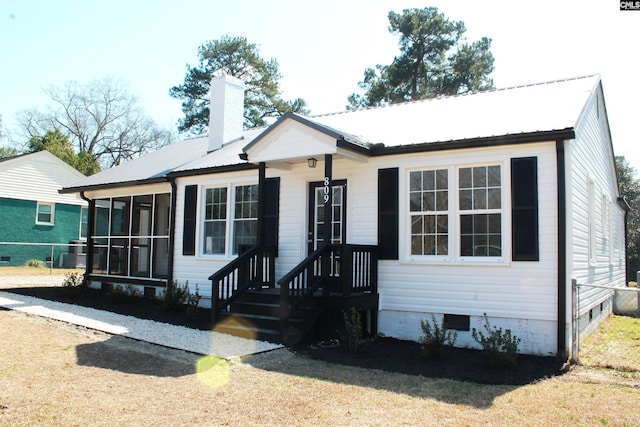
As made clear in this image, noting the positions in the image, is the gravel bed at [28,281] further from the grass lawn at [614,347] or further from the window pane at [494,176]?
the grass lawn at [614,347]

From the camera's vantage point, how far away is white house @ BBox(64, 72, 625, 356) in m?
7.45

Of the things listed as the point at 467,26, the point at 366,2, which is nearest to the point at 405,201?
the point at 366,2

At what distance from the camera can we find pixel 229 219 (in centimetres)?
1100

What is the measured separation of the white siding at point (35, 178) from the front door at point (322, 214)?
606 inches

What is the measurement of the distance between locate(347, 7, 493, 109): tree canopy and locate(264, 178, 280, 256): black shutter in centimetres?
2016

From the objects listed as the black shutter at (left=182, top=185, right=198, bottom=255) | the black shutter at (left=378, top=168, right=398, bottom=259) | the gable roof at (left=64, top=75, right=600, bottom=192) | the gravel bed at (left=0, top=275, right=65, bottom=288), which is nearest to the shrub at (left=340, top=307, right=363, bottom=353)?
the black shutter at (left=378, top=168, right=398, bottom=259)

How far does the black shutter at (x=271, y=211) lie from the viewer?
10109 mm

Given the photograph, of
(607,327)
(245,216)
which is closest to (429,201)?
(245,216)

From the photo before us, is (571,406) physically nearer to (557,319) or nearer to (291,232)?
(557,319)

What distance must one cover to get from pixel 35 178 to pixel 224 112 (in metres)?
13.9

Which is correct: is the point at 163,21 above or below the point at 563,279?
above

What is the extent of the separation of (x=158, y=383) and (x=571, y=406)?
4.20m

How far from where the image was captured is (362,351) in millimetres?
7547

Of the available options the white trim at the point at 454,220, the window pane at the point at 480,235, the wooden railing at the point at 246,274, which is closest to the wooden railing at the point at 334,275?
the white trim at the point at 454,220
